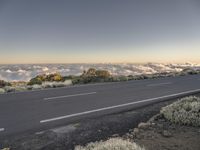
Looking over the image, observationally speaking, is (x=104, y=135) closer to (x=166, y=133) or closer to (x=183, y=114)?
(x=166, y=133)

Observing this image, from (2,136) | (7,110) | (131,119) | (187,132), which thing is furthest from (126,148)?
(7,110)

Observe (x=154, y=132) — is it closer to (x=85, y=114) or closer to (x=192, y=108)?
(x=192, y=108)

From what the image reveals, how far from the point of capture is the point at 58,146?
437 centimetres

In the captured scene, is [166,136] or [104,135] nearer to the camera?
[166,136]

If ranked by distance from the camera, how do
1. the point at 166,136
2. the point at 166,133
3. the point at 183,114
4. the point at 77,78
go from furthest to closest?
the point at 77,78 < the point at 183,114 < the point at 166,133 < the point at 166,136

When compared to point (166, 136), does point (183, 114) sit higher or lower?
higher

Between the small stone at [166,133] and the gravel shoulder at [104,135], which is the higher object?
the small stone at [166,133]

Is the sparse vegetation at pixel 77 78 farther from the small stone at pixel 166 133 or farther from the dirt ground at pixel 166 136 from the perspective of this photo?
the small stone at pixel 166 133

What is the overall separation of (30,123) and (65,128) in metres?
1.22

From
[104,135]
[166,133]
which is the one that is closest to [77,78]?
[104,135]

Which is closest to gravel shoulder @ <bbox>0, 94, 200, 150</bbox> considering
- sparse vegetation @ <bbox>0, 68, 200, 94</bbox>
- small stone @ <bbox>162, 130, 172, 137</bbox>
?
small stone @ <bbox>162, 130, 172, 137</bbox>

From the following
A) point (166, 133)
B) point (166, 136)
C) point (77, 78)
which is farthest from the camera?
point (77, 78)

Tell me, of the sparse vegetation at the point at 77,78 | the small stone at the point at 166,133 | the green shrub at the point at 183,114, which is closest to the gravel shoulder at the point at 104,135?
the small stone at the point at 166,133

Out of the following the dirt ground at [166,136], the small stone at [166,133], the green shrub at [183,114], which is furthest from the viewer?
the green shrub at [183,114]
